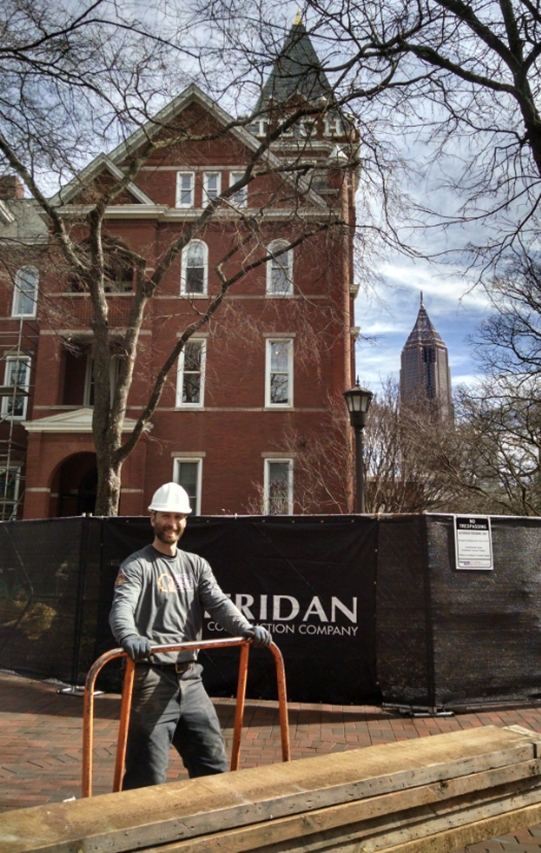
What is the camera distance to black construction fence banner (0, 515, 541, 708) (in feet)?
23.8

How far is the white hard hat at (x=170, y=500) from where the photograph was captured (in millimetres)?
3760

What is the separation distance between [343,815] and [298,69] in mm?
8267

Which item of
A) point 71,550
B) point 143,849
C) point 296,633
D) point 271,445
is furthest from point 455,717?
point 271,445

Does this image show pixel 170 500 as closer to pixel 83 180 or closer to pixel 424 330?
pixel 83 180

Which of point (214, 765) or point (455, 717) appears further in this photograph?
point (455, 717)

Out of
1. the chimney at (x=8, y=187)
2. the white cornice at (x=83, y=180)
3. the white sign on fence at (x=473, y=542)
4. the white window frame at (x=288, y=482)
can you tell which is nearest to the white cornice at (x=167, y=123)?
the white cornice at (x=83, y=180)

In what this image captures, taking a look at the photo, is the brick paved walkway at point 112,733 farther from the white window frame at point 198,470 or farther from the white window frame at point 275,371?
the white window frame at point 275,371

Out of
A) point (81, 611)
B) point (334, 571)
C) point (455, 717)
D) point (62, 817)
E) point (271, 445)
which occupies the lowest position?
point (455, 717)

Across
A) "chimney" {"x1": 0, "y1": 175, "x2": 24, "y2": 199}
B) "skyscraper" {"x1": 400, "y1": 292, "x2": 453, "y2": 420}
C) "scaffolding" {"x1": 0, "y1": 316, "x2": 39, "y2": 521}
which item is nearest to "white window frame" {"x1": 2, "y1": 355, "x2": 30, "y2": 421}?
"scaffolding" {"x1": 0, "y1": 316, "x2": 39, "y2": 521}

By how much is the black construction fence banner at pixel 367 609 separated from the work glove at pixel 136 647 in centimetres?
455

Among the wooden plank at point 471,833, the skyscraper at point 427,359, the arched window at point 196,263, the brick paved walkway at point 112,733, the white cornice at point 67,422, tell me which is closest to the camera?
the wooden plank at point 471,833

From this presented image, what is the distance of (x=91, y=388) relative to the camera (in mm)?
24953

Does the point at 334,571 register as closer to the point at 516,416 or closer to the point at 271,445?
the point at 271,445

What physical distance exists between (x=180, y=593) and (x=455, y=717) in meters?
4.60
